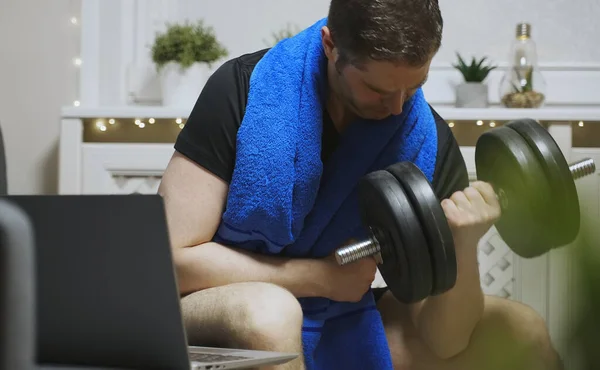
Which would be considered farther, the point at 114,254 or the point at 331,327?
the point at 331,327

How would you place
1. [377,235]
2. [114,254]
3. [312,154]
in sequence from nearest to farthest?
[114,254] < [377,235] < [312,154]

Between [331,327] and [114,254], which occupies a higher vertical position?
[114,254]

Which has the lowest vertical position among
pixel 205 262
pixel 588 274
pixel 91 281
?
pixel 205 262

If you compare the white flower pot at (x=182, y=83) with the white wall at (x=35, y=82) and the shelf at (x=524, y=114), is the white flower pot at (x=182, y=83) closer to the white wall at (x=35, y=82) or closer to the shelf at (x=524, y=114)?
the white wall at (x=35, y=82)

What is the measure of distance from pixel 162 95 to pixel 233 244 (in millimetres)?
741

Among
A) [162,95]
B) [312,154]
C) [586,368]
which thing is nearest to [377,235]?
[312,154]

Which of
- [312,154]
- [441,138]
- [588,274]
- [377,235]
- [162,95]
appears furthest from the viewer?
[162,95]

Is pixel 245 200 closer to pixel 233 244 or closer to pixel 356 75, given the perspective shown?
pixel 233 244

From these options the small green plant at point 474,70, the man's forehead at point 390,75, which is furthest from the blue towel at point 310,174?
the small green plant at point 474,70

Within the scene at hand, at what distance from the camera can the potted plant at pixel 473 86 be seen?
170 centimetres

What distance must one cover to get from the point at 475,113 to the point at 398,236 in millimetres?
761

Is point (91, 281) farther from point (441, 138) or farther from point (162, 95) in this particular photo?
point (162, 95)

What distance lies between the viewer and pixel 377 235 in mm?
1006

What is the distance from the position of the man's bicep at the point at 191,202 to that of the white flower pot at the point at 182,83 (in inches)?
24.5
